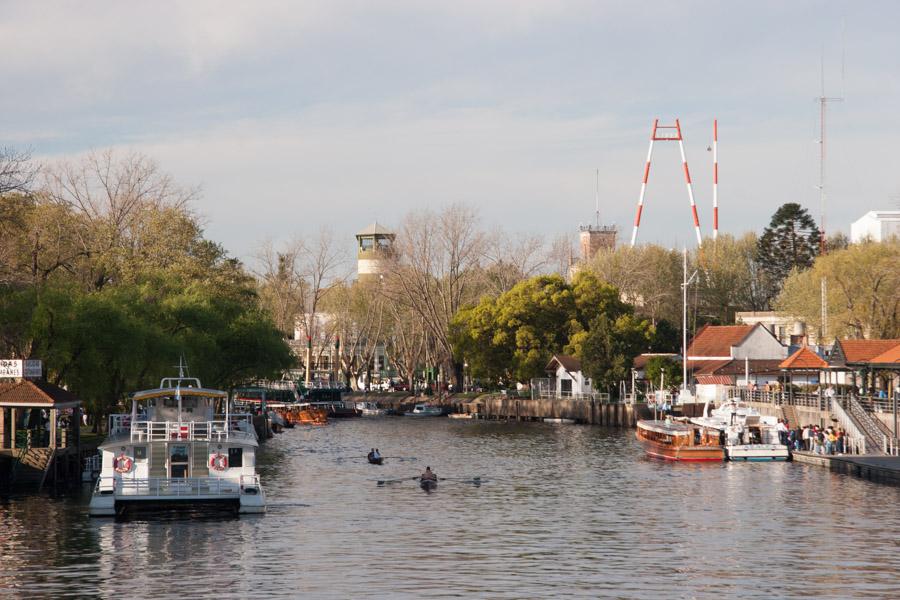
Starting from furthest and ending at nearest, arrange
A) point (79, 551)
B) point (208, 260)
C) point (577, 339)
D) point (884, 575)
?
point (577, 339)
point (208, 260)
point (79, 551)
point (884, 575)

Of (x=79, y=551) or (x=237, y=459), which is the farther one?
(x=237, y=459)

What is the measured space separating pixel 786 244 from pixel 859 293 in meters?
49.1

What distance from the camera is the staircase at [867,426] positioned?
240 feet

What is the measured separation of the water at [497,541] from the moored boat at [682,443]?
633cm

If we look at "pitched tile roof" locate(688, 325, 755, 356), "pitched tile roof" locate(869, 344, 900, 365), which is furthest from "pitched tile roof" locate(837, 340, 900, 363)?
"pitched tile roof" locate(688, 325, 755, 356)

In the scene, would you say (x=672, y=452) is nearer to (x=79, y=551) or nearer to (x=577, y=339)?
(x=79, y=551)

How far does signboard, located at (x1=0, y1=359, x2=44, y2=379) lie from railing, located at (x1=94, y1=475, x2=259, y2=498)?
11236 mm

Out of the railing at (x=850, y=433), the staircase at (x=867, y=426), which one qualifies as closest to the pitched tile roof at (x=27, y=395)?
the railing at (x=850, y=433)

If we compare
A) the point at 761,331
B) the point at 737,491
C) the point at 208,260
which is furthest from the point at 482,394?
the point at 737,491

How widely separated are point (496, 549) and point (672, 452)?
37670 millimetres

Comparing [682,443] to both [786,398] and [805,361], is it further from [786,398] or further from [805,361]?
[805,361]

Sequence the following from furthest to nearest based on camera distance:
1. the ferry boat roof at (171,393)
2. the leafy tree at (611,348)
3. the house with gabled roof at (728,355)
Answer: the leafy tree at (611,348)
the house with gabled roof at (728,355)
the ferry boat roof at (171,393)

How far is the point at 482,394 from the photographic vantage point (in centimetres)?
15725

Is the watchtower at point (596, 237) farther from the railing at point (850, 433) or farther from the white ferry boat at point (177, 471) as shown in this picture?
the white ferry boat at point (177, 471)
